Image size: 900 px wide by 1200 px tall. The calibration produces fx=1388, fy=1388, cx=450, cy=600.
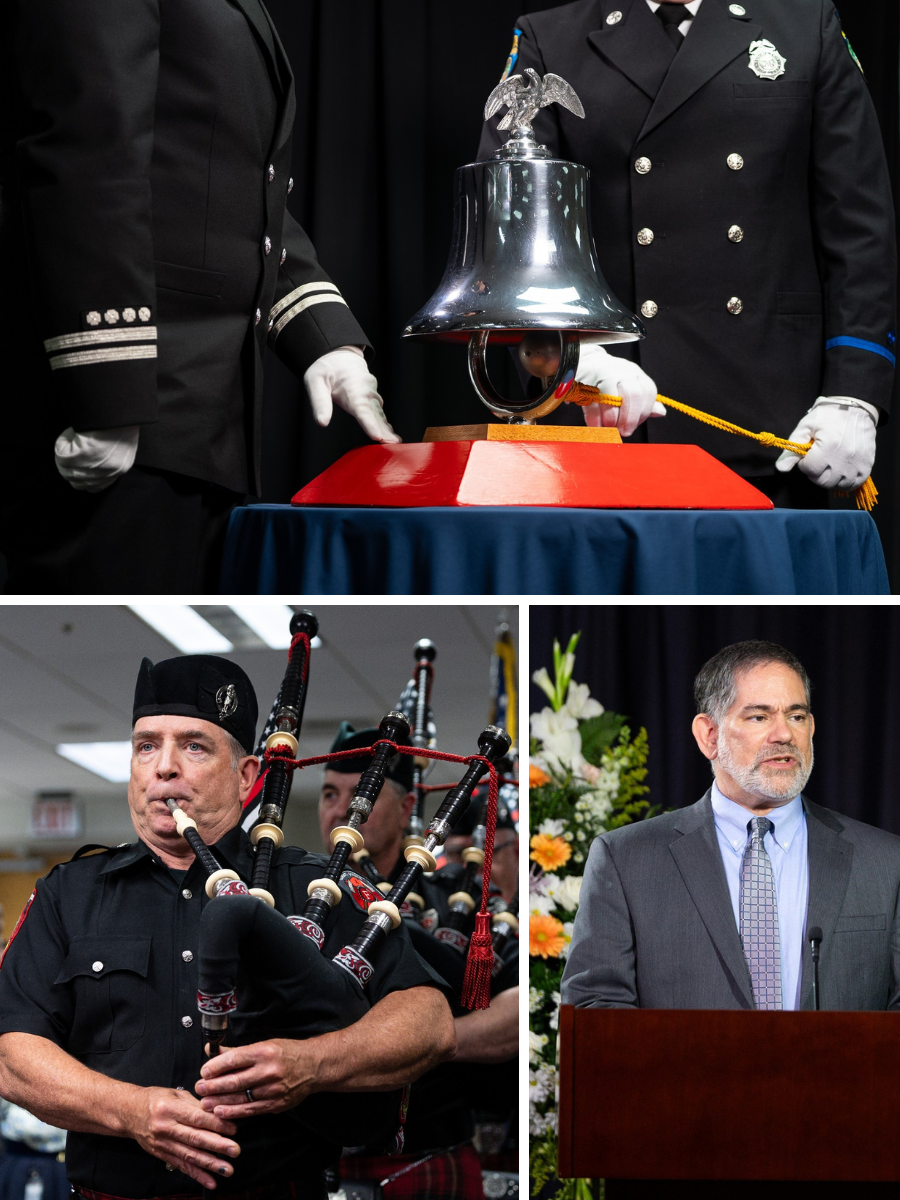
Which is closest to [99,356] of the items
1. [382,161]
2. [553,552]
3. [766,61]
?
[553,552]

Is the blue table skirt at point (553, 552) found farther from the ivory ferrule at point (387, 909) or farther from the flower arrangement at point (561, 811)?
the ivory ferrule at point (387, 909)

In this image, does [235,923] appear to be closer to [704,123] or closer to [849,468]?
[849,468]

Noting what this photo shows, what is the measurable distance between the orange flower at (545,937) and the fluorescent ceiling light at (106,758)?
0.41 m

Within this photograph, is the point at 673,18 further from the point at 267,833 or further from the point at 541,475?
the point at 267,833

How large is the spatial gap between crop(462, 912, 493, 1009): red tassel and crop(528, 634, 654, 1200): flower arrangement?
0.09 meters

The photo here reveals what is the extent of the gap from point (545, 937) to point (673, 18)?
167 cm

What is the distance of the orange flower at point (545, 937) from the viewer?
1311 mm

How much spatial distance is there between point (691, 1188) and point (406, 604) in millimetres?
558

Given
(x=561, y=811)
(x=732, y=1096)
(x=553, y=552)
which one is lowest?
(x=732, y=1096)

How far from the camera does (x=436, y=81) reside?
9.86 ft

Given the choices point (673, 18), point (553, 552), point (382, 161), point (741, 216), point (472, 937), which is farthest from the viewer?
point (382, 161)

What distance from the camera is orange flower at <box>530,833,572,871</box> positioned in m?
1.31

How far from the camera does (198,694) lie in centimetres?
121

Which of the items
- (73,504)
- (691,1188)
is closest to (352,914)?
(691,1188)
